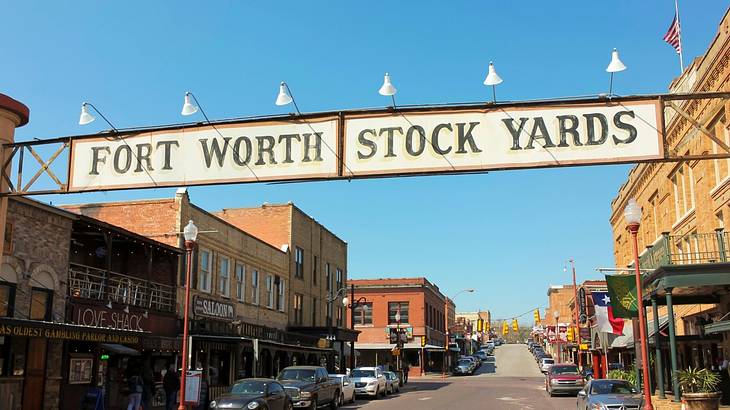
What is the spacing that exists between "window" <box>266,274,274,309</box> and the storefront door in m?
18.8

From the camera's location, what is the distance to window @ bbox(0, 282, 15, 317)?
18.0 metres

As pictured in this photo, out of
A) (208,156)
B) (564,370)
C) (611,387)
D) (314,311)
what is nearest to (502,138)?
(208,156)

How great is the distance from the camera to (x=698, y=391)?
17406 mm

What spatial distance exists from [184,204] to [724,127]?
2042 centimetres

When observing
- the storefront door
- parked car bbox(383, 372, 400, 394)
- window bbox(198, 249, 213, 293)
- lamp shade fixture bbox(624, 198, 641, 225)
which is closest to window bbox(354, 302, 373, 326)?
parked car bbox(383, 372, 400, 394)

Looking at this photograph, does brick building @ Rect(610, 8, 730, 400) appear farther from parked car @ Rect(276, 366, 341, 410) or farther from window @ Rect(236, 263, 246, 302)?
window @ Rect(236, 263, 246, 302)

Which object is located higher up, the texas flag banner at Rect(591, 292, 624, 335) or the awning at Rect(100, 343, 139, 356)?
the texas flag banner at Rect(591, 292, 624, 335)

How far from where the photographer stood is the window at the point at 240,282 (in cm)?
3397

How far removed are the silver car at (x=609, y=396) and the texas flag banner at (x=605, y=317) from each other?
5804mm

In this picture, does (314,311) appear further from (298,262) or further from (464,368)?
(464,368)

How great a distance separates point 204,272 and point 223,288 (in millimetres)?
2163

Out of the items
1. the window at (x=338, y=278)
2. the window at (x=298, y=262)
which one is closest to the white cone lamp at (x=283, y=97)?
the window at (x=298, y=262)

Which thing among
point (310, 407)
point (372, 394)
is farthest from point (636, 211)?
point (372, 394)

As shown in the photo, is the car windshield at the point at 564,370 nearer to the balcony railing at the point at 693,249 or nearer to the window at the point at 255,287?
the balcony railing at the point at 693,249
